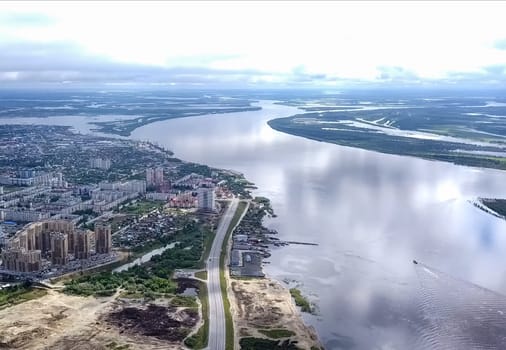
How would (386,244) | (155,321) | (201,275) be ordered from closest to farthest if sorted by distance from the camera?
(155,321), (201,275), (386,244)

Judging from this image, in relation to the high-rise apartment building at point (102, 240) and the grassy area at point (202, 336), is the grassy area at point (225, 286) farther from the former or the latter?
the high-rise apartment building at point (102, 240)

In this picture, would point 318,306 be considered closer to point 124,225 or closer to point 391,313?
point 391,313

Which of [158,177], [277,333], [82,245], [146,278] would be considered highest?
[158,177]

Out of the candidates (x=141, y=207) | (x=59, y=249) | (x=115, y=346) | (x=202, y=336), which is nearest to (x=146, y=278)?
(x=59, y=249)

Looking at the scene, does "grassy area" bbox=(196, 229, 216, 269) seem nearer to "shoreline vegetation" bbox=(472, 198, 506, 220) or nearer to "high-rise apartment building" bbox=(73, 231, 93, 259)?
"high-rise apartment building" bbox=(73, 231, 93, 259)

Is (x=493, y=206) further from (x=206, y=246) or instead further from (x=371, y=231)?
(x=206, y=246)

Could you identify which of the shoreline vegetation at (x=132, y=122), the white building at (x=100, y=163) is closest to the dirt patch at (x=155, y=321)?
the white building at (x=100, y=163)

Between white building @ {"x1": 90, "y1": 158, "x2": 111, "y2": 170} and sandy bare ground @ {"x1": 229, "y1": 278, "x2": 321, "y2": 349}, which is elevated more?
white building @ {"x1": 90, "y1": 158, "x2": 111, "y2": 170}

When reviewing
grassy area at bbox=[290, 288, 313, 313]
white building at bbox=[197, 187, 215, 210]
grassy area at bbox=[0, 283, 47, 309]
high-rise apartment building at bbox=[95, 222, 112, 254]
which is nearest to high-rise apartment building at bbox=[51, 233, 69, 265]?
high-rise apartment building at bbox=[95, 222, 112, 254]
